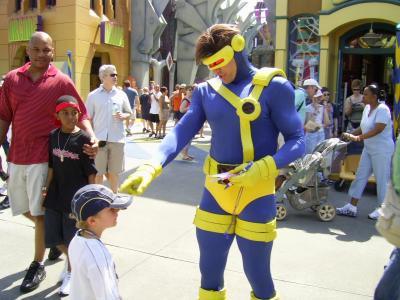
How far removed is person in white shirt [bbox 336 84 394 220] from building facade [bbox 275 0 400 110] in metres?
5.75

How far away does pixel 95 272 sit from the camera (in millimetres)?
1983

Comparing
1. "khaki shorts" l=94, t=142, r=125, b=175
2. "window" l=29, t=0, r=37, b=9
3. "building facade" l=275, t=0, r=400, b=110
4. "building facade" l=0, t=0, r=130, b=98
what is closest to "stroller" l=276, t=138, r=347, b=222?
"khaki shorts" l=94, t=142, r=125, b=175

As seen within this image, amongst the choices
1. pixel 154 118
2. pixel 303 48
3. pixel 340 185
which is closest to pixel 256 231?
pixel 340 185

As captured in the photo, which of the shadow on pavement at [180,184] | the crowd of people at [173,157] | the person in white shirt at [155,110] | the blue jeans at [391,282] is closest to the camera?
the crowd of people at [173,157]

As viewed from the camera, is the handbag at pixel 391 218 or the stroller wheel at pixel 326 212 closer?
the handbag at pixel 391 218

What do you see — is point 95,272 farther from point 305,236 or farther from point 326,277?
point 305,236

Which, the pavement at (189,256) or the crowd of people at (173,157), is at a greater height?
the crowd of people at (173,157)

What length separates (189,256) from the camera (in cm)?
431

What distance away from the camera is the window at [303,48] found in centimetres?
1146

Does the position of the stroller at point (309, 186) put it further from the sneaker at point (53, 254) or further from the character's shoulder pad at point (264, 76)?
the character's shoulder pad at point (264, 76)

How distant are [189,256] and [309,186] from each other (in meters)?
2.12

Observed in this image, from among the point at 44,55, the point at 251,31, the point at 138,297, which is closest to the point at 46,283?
the point at 138,297

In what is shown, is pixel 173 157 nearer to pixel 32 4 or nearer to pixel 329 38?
pixel 329 38

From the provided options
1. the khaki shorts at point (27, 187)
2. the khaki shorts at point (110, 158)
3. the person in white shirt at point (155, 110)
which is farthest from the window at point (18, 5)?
the khaki shorts at point (27, 187)
